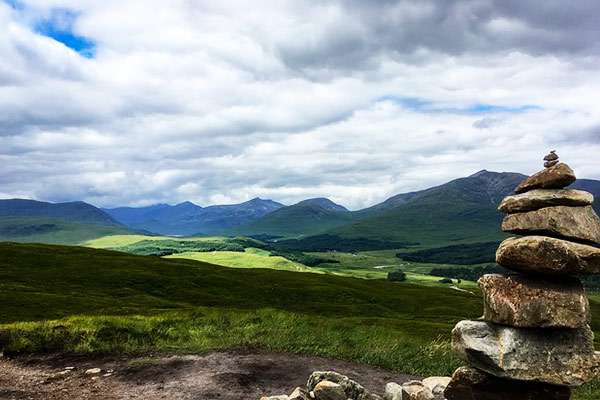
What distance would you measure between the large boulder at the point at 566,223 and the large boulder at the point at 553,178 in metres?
1.14

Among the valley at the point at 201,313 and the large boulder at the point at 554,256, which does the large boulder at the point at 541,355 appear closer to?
the large boulder at the point at 554,256

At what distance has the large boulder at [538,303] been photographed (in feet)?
51.2

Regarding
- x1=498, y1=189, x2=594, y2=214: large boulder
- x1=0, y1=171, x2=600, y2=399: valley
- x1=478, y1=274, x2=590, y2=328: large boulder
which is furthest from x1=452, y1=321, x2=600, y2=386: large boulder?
x1=0, y1=171, x2=600, y2=399: valley

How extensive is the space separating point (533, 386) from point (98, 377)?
2108 centimetres

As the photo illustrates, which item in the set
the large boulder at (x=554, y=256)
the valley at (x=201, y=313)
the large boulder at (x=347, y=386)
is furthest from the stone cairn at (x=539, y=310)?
the valley at (x=201, y=313)

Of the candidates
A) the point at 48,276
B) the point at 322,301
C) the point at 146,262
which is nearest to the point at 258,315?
the point at 322,301

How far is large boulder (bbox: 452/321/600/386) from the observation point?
51.0 ft

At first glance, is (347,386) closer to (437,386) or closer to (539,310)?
(437,386)

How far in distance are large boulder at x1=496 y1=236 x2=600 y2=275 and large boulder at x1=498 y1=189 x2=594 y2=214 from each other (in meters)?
1.53

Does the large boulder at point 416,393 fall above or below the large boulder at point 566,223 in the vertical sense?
below

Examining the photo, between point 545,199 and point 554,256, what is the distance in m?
2.46

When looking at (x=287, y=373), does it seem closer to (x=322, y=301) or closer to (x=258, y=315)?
(x=258, y=315)

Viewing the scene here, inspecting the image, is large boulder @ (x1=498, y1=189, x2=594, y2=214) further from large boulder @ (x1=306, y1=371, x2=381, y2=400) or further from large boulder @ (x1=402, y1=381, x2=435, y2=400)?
large boulder @ (x1=306, y1=371, x2=381, y2=400)

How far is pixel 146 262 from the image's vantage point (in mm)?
97812
